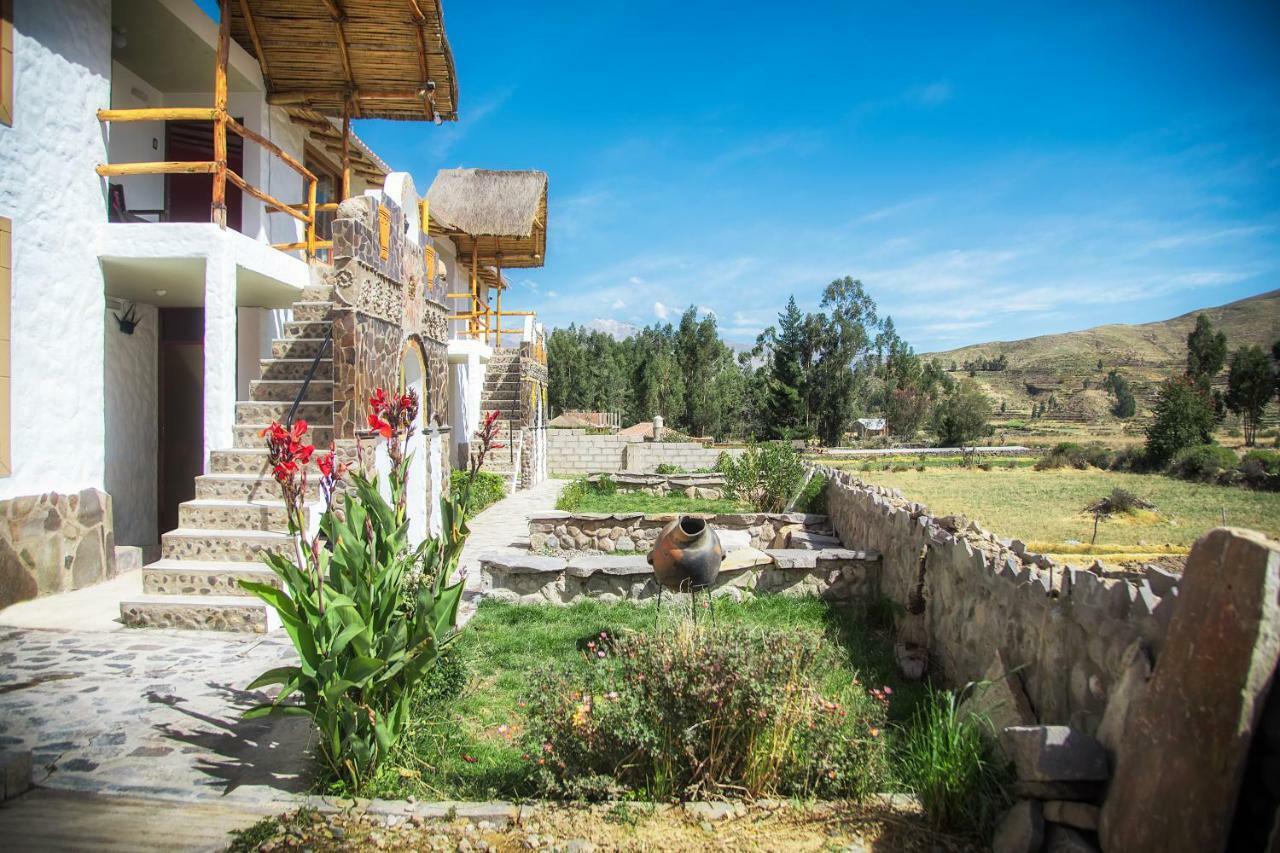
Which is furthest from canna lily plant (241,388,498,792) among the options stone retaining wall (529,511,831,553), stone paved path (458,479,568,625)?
stone retaining wall (529,511,831,553)

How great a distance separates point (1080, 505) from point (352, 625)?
708 inches

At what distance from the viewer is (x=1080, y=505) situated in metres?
16.8

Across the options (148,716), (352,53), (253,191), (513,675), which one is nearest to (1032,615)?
(513,675)

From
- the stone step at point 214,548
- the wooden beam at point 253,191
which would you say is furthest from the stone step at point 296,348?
the stone step at point 214,548

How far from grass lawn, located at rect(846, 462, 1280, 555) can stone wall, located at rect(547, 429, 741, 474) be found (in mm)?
6225

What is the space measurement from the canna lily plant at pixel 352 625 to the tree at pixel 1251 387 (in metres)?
43.5

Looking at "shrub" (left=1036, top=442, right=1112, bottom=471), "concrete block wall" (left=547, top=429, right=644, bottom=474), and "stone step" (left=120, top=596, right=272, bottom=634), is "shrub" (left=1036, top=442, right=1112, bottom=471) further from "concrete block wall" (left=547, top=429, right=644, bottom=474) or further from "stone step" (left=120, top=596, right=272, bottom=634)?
"stone step" (left=120, top=596, right=272, bottom=634)

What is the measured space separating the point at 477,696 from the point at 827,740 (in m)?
2.28

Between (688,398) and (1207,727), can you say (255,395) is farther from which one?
(688,398)

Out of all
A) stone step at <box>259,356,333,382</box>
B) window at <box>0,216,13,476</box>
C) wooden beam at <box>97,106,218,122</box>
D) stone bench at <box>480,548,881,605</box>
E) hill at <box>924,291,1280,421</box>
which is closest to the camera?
window at <box>0,216,13,476</box>

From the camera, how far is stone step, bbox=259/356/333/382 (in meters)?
7.82

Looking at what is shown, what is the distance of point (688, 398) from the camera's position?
137 feet

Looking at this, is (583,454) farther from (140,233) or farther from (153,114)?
(153,114)

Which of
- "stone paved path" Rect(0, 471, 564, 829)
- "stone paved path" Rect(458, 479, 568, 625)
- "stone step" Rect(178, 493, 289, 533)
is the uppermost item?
"stone step" Rect(178, 493, 289, 533)
